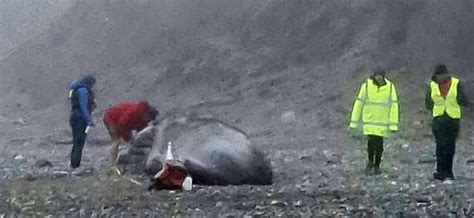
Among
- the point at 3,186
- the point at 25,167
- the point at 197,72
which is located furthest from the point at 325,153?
the point at 197,72

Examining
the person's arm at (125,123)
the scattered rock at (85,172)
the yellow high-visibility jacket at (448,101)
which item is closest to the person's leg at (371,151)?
the yellow high-visibility jacket at (448,101)

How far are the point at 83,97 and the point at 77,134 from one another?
0.86m

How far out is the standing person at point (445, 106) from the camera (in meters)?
14.8

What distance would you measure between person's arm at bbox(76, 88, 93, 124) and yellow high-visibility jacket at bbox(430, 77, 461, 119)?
4.79 m

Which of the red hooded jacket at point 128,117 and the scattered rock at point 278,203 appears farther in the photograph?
the red hooded jacket at point 128,117

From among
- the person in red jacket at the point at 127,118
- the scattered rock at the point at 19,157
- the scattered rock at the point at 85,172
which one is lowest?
the scattered rock at the point at 19,157

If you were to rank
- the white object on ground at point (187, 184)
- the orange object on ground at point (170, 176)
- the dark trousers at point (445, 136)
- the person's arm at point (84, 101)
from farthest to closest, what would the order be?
the person's arm at point (84, 101) → the dark trousers at point (445, 136) → the orange object on ground at point (170, 176) → the white object on ground at point (187, 184)

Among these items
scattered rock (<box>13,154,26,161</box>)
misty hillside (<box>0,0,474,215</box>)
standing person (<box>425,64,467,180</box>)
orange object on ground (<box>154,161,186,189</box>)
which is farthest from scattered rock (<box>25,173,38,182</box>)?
standing person (<box>425,64,467,180</box>)

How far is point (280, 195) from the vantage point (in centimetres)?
1368

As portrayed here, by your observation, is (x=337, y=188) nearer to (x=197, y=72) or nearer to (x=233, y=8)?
(x=197, y=72)

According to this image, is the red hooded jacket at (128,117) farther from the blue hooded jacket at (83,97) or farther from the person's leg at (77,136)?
the person's leg at (77,136)

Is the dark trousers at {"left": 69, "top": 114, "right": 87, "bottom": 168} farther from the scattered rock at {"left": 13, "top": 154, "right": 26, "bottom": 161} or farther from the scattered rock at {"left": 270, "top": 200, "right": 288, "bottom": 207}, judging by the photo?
the scattered rock at {"left": 270, "top": 200, "right": 288, "bottom": 207}

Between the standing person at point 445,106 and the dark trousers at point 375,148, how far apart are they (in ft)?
3.12

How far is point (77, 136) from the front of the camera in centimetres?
1795
